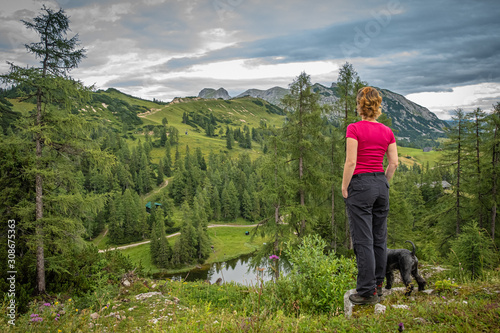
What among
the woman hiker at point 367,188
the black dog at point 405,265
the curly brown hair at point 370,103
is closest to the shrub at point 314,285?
the woman hiker at point 367,188

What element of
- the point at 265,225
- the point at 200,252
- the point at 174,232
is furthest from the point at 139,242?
the point at 265,225

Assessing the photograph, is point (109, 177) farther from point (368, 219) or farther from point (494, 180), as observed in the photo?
point (494, 180)

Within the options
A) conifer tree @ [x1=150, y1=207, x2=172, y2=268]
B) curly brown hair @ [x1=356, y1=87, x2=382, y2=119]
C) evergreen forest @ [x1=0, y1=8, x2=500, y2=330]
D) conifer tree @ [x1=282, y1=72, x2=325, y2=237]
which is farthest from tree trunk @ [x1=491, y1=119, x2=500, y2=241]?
conifer tree @ [x1=150, y1=207, x2=172, y2=268]

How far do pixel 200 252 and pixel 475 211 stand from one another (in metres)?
49.6

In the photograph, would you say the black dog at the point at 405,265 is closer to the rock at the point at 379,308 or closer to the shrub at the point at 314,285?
the shrub at the point at 314,285

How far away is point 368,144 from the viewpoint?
393 cm

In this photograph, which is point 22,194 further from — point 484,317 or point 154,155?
point 154,155

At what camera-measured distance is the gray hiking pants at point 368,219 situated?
378 centimetres

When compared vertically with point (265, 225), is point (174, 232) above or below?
below

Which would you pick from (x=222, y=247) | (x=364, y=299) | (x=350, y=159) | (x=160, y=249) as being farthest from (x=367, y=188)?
(x=222, y=247)

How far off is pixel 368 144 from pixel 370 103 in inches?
25.3

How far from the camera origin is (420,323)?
10.3 ft

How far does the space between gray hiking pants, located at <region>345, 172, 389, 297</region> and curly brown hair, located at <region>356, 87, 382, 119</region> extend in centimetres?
94

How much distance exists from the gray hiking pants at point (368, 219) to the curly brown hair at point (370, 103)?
0.94 meters
